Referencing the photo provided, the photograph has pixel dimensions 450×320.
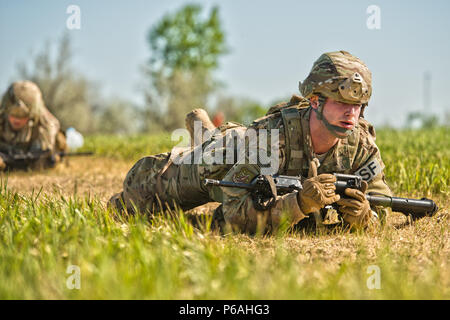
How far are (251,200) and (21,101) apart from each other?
6.61m

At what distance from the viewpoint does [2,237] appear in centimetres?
356

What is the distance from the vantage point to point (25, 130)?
9922mm

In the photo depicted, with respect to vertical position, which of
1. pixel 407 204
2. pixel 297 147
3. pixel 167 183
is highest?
pixel 297 147

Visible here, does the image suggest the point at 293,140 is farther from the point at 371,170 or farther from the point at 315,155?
the point at 371,170

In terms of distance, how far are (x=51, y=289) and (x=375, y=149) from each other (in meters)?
3.20

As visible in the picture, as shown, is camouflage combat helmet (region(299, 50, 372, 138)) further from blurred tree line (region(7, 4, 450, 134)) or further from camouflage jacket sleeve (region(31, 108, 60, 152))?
blurred tree line (region(7, 4, 450, 134))

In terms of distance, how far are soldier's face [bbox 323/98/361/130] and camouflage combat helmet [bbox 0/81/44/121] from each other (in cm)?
676

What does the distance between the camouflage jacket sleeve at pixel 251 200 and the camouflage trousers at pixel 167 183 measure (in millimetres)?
544

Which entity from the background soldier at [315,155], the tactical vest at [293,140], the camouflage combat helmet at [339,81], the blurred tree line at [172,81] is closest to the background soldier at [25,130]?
the background soldier at [315,155]

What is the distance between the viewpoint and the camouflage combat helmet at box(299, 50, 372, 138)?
425 centimetres

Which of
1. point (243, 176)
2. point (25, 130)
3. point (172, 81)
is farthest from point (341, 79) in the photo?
point (172, 81)

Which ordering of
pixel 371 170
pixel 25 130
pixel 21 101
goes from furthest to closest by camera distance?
pixel 25 130
pixel 21 101
pixel 371 170

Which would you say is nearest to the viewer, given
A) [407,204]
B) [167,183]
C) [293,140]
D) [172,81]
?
[293,140]

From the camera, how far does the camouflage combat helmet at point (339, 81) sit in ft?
13.9
